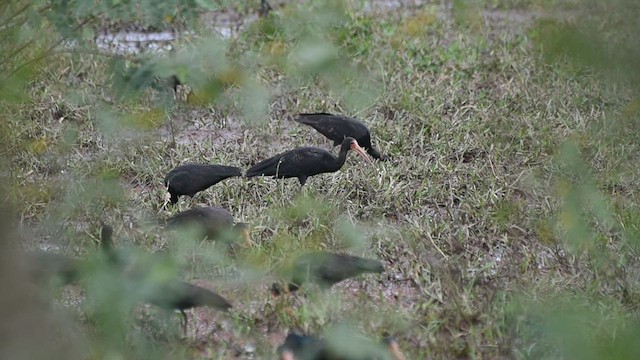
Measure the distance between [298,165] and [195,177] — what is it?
1.74 feet

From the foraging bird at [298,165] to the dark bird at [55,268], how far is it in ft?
6.71

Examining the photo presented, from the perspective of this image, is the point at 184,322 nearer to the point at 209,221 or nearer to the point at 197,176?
the point at 209,221

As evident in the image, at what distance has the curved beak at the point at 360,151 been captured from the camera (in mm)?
5778

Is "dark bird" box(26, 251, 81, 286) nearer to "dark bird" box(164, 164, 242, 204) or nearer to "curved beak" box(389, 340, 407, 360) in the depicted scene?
"curved beak" box(389, 340, 407, 360)

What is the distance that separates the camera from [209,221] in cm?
476

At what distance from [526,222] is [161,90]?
7.74 ft

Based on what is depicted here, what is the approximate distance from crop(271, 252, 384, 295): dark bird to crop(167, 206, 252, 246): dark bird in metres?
0.56

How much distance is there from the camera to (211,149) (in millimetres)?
6289

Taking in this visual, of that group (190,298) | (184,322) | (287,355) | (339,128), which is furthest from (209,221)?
(339,128)

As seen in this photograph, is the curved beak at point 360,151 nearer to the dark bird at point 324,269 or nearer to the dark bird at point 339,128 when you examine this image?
the dark bird at point 339,128

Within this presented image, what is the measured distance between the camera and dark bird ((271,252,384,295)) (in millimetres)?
3990

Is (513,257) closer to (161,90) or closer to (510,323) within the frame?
(510,323)

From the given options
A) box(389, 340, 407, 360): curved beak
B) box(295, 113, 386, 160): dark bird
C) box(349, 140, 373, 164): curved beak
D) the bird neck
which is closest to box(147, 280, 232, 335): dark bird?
box(389, 340, 407, 360): curved beak

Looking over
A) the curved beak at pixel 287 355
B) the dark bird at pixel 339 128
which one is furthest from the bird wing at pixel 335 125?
the curved beak at pixel 287 355
